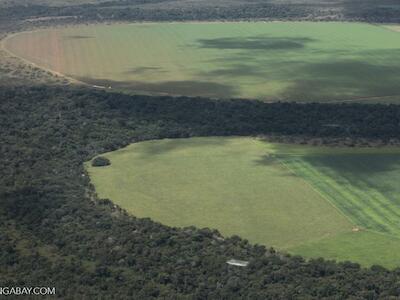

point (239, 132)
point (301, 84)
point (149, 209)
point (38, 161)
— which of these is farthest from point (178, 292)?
point (301, 84)

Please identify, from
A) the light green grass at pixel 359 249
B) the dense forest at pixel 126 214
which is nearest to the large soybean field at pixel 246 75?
the dense forest at pixel 126 214

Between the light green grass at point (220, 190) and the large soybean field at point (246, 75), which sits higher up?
the large soybean field at point (246, 75)

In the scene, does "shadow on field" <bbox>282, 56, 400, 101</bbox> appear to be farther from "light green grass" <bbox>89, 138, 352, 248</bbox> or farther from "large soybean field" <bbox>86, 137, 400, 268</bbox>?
"light green grass" <bbox>89, 138, 352, 248</bbox>

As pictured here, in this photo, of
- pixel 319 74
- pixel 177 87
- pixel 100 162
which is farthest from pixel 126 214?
pixel 319 74

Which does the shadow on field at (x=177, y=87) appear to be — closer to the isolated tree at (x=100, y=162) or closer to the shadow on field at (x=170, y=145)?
the shadow on field at (x=170, y=145)

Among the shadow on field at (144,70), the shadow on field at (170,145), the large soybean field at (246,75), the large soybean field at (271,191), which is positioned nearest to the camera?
the large soybean field at (271,191)

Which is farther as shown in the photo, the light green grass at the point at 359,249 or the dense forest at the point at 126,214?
the light green grass at the point at 359,249

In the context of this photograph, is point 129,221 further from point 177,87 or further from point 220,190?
point 177,87

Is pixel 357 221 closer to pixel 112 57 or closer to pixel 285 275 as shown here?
pixel 285 275

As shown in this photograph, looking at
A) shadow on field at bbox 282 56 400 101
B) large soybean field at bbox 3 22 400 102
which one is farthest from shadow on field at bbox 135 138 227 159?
shadow on field at bbox 282 56 400 101
